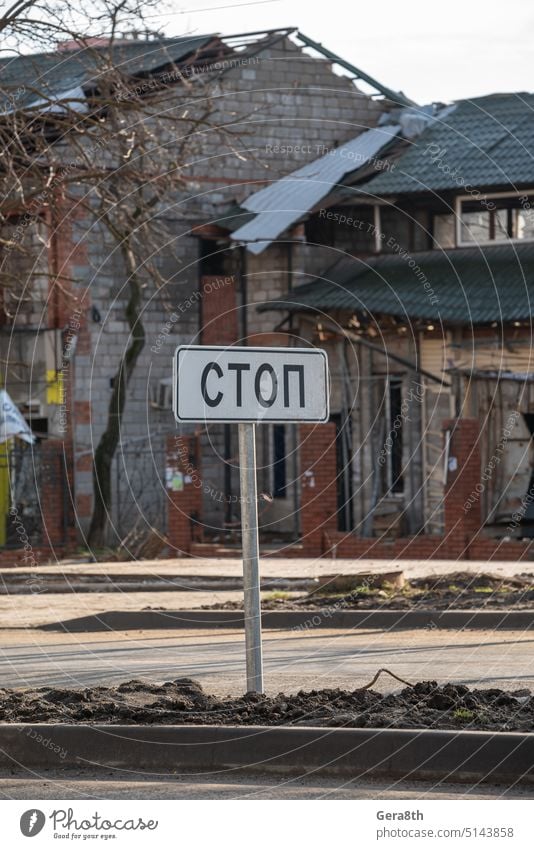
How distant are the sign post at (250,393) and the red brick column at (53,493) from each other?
19877 mm

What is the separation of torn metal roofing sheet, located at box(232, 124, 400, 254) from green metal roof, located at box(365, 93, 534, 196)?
28.0 inches

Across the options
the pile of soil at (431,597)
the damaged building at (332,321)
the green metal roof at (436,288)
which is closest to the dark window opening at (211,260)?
the damaged building at (332,321)

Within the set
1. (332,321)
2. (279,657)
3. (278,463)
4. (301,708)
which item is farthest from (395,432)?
(301,708)

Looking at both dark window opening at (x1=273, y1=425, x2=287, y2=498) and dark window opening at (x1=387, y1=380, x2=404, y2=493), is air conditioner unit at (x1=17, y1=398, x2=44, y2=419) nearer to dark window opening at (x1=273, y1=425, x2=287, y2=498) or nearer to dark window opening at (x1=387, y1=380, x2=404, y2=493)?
dark window opening at (x1=273, y1=425, x2=287, y2=498)

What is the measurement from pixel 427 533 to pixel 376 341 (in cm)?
453

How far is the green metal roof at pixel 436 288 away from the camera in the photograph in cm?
2744

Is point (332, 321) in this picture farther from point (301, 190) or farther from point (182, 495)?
point (182, 495)

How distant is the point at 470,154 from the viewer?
99.5 feet

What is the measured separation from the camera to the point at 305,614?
1573cm

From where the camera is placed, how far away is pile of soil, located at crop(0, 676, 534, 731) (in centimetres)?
Result: 823

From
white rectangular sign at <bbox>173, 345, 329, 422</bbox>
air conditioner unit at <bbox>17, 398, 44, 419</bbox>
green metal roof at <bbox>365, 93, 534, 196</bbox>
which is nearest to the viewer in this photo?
white rectangular sign at <bbox>173, 345, 329, 422</bbox>

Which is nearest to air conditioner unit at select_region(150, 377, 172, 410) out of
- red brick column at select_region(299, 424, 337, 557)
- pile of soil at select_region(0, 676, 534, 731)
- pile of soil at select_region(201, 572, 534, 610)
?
red brick column at select_region(299, 424, 337, 557)

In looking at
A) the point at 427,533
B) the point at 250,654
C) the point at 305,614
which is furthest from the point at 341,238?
the point at 250,654

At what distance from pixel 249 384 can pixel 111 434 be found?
2110 cm
